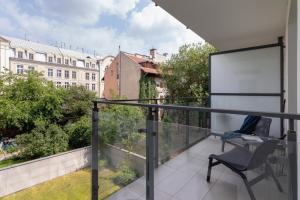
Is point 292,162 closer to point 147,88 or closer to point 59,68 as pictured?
point 147,88

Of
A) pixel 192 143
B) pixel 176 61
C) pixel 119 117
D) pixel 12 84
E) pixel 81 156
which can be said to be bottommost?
pixel 81 156

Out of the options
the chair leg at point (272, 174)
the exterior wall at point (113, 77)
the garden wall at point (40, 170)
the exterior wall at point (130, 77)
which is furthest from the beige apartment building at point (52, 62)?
the chair leg at point (272, 174)

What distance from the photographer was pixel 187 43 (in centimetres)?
1055

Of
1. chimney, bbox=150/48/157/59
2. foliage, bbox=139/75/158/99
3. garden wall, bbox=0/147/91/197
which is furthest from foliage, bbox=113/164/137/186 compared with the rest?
chimney, bbox=150/48/157/59

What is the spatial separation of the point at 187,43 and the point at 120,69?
907cm

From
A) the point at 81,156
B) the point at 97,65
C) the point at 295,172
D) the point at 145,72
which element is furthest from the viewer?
the point at 97,65

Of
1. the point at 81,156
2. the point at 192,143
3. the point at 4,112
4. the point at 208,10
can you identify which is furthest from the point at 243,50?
the point at 4,112

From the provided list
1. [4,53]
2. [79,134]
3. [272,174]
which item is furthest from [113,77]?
[272,174]

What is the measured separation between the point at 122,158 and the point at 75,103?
10667mm

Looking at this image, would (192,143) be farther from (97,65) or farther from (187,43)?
(97,65)

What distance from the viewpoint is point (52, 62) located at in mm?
24609

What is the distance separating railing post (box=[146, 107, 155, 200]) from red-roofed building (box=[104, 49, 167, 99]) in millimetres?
13375

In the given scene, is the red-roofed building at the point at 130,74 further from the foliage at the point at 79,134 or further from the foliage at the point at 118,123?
the foliage at the point at 118,123

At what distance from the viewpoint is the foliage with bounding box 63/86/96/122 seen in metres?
11.7
